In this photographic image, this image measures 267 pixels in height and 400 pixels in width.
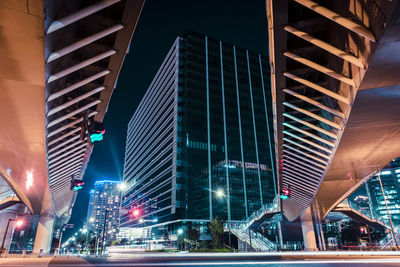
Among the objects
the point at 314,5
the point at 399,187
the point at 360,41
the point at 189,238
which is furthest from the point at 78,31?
the point at 399,187

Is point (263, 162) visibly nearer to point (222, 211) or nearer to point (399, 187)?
point (222, 211)

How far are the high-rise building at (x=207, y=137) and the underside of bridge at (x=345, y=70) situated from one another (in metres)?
60.6

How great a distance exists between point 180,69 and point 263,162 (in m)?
45.1

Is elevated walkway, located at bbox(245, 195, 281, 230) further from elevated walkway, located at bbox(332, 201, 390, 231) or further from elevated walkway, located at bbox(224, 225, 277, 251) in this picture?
elevated walkway, located at bbox(332, 201, 390, 231)

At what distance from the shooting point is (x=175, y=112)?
268 ft

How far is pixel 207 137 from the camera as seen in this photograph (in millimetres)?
83312

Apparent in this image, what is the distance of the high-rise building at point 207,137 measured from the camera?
76125 mm

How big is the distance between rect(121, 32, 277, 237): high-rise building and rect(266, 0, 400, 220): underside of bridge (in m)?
60.6

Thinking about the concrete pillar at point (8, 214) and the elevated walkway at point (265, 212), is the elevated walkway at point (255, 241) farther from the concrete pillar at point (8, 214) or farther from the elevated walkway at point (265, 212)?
the concrete pillar at point (8, 214)

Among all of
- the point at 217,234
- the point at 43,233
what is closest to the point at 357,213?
the point at 217,234

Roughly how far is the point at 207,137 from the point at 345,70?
73928 millimetres

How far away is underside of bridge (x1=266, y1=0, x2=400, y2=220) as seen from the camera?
678cm

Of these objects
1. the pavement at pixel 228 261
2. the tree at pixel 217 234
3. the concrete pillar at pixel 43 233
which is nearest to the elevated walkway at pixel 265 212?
the tree at pixel 217 234

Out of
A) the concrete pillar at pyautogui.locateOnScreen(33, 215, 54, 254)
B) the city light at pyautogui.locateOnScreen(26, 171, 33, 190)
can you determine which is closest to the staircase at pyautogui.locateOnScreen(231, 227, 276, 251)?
the city light at pyautogui.locateOnScreen(26, 171, 33, 190)
